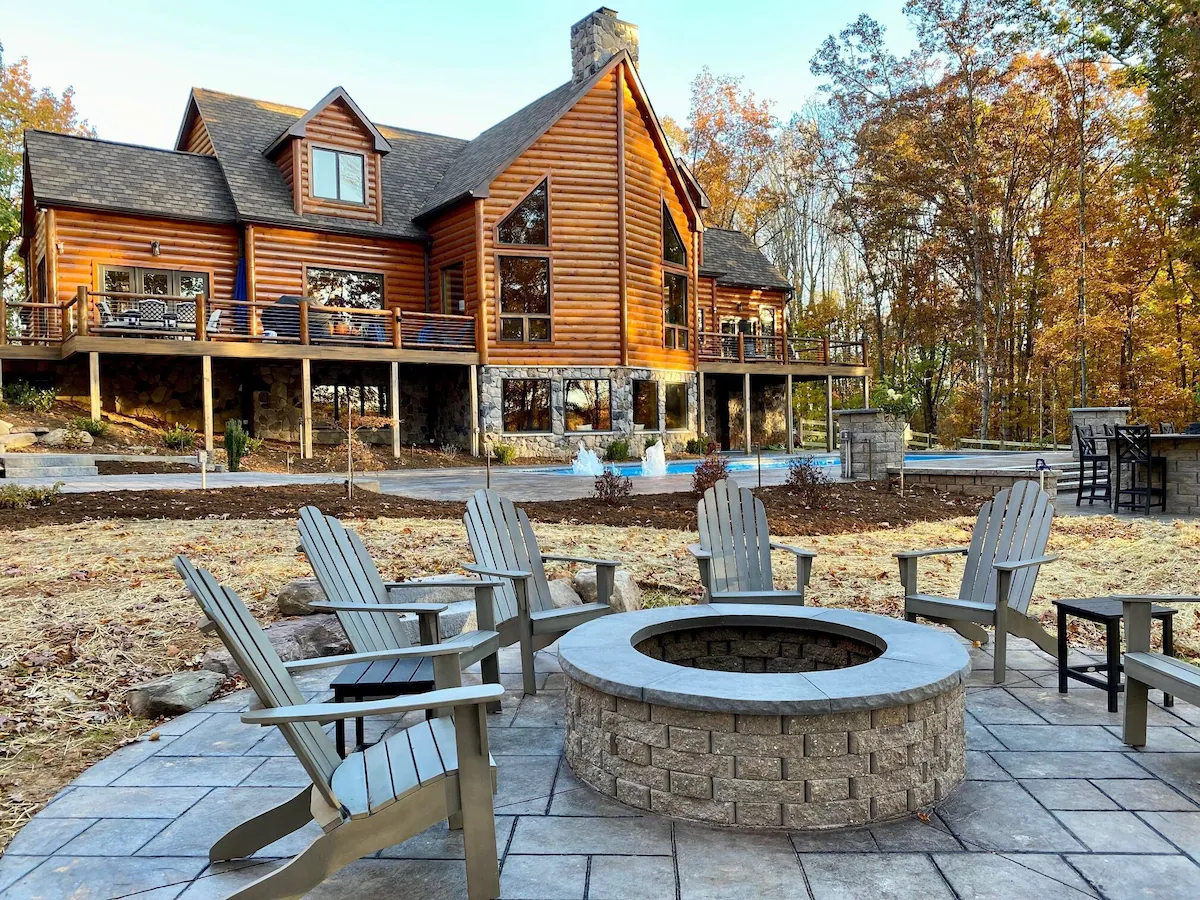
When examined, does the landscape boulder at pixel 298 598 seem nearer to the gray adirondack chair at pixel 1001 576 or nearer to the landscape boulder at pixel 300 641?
the landscape boulder at pixel 300 641

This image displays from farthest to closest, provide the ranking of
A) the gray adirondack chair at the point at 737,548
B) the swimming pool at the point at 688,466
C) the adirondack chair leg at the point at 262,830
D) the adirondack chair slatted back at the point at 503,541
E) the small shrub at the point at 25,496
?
the swimming pool at the point at 688,466 < the small shrub at the point at 25,496 < the gray adirondack chair at the point at 737,548 < the adirondack chair slatted back at the point at 503,541 < the adirondack chair leg at the point at 262,830

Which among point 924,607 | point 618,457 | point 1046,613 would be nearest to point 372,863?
point 924,607

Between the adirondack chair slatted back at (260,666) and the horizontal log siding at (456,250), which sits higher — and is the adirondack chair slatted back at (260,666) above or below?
below

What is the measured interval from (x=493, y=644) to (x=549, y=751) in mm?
519

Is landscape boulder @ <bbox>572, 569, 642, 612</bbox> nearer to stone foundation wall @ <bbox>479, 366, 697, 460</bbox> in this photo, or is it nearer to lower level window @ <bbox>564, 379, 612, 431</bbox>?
stone foundation wall @ <bbox>479, 366, 697, 460</bbox>

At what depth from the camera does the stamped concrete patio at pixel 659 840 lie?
2.15 meters

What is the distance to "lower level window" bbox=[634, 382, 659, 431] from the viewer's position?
1920cm

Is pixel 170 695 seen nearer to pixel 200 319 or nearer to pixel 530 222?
pixel 200 319

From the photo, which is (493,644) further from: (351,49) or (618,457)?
(351,49)

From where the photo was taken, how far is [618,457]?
1814cm

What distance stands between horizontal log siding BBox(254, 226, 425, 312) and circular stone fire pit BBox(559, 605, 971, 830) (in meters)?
16.3

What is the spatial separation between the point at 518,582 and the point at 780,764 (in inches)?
61.2

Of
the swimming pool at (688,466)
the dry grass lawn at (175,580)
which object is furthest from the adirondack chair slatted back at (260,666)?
the swimming pool at (688,466)

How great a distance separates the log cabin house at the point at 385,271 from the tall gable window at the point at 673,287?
0.07 metres
